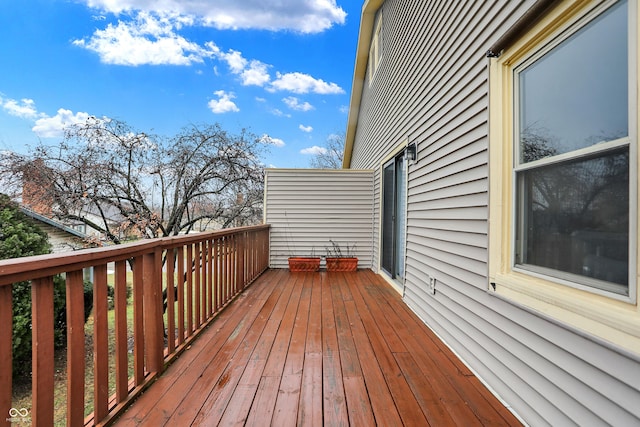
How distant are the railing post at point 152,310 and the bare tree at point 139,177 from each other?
4.44m

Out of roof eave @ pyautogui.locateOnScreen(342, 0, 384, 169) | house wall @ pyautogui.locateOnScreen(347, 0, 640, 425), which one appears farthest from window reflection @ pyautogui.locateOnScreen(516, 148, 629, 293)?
roof eave @ pyautogui.locateOnScreen(342, 0, 384, 169)

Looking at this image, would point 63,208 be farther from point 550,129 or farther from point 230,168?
point 550,129

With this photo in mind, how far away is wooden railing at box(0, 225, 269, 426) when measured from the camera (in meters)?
1.13

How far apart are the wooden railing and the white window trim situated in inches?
83.5

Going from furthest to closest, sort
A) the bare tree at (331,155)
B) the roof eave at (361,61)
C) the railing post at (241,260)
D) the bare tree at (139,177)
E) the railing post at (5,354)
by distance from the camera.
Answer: the bare tree at (331,155) → the roof eave at (361,61) → the bare tree at (139,177) → the railing post at (241,260) → the railing post at (5,354)

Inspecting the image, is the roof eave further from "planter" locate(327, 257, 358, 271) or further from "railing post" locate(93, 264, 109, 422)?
"railing post" locate(93, 264, 109, 422)

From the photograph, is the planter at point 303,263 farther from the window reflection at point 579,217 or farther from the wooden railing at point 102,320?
the window reflection at point 579,217

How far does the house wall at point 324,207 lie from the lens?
19.7ft

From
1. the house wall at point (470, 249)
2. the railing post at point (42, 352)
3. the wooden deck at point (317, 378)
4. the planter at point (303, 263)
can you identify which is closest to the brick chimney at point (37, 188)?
the planter at point (303, 263)

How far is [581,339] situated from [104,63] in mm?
14202

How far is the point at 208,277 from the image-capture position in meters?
2.97

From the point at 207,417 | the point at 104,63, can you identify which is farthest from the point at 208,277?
the point at 104,63

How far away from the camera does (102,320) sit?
59.8 inches

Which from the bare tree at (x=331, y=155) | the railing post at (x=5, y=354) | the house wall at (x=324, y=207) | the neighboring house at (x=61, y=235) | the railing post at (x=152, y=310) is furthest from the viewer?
the bare tree at (x=331, y=155)
